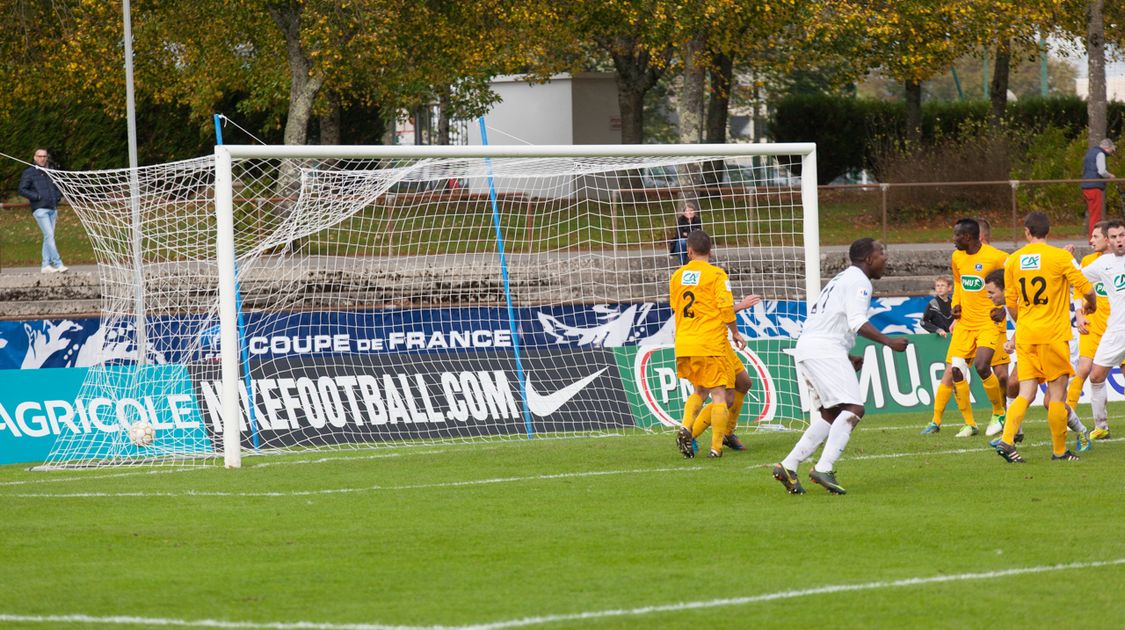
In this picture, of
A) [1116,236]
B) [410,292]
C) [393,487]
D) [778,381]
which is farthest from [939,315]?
[393,487]

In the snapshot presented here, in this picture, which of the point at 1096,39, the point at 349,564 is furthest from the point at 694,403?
the point at 1096,39

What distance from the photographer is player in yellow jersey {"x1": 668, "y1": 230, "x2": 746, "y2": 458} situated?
1170 cm

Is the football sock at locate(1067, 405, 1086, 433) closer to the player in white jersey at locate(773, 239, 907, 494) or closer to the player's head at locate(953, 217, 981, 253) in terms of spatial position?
the player's head at locate(953, 217, 981, 253)

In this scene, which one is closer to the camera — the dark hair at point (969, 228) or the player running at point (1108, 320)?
the player running at point (1108, 320)

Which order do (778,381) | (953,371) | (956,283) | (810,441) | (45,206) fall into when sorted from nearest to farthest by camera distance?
(810,441) < (956,283) < (953,371) < (778,381) < (45,206)

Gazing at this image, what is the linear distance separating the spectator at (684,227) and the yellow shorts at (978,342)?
132 inches

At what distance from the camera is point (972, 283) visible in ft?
42.9

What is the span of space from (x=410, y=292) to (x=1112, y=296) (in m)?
8.83

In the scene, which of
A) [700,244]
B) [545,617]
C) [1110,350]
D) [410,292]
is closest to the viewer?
[545,617]

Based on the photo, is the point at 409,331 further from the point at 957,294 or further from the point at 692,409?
the point at 957,294

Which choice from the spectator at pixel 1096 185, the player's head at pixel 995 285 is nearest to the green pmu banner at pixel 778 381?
the player's head at pixel 995 285

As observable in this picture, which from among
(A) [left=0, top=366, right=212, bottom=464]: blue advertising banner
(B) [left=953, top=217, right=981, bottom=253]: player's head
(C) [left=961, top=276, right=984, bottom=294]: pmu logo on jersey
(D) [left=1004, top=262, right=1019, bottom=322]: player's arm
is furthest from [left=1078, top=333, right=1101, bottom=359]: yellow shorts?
(A) [left=0, top=366, right=212, bottom=464]: blue advertising banner

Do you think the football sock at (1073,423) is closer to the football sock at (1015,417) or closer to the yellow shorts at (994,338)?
the yellow shorts at (994,338)

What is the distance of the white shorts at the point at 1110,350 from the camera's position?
39.5 feet
